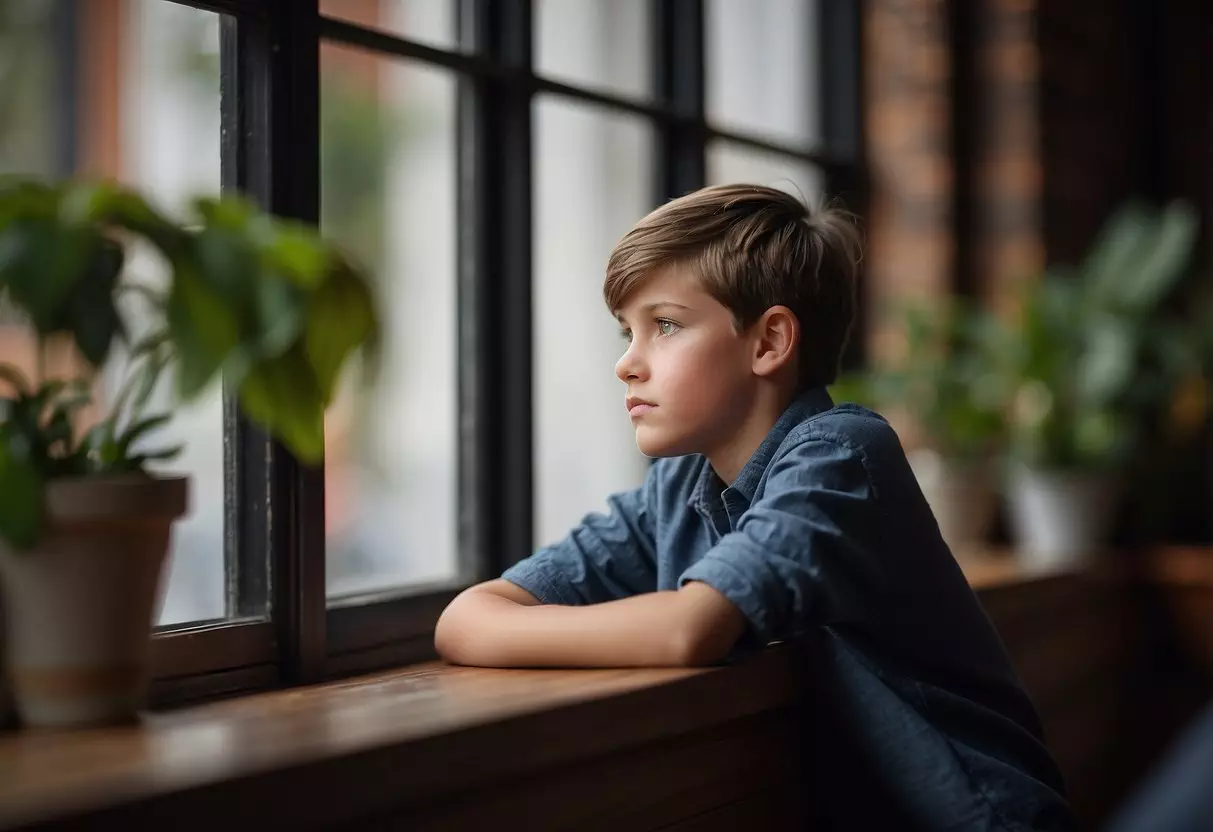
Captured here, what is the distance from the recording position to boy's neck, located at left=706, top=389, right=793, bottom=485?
5.05 feet

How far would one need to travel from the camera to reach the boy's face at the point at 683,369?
4.90ft

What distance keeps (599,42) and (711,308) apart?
4.31 feet

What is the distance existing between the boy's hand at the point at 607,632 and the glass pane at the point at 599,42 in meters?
1.23

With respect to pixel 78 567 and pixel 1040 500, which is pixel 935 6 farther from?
pixel 78 567

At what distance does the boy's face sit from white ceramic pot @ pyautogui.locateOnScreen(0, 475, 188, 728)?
1.83ft

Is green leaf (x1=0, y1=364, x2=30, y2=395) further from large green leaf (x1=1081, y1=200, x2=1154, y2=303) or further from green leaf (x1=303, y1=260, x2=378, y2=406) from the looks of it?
large green leaf (x1=1081, y1=200, x2=1154, y2=303)

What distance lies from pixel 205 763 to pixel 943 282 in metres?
2.58

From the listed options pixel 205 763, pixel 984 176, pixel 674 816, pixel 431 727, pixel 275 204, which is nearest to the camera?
pixel 205 763

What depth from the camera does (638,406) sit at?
1511 mm

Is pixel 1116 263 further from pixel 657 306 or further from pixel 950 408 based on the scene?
pixel 657 306

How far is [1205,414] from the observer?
3398 mm

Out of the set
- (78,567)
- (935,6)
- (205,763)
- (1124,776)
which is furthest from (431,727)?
(1124,776)

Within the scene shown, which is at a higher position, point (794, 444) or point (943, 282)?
point (943, 282)

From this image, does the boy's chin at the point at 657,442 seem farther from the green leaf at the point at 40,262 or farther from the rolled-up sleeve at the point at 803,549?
the green leaf at the point at 40,262
